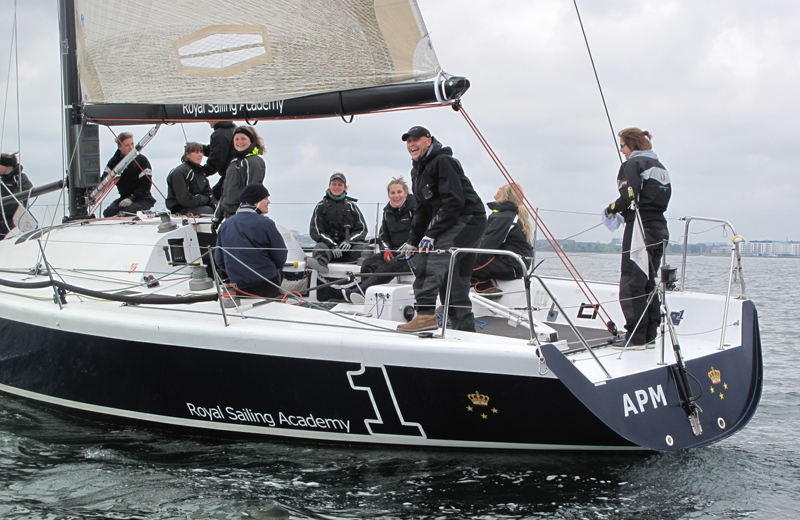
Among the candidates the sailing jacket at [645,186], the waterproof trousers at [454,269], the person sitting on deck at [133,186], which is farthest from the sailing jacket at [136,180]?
the sailing jacket at [645,186]

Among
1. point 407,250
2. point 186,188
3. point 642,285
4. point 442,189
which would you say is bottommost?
point 642,285

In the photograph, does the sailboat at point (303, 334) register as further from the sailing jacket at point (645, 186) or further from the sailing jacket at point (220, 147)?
the sailing jacket at point (220, 147)

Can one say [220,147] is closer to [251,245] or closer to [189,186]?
[189,186]

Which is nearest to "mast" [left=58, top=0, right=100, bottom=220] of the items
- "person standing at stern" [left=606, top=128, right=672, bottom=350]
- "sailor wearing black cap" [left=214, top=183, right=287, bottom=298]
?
"sailor wearing black cap" [left=214, top=183, right=287, bottom=298]

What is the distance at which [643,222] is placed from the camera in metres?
4.06

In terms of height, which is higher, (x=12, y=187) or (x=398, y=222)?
(x=12, y=187)

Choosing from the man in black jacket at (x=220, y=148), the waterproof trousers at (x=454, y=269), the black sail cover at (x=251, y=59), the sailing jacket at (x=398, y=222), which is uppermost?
the black sail cover at (x=251, y=59)

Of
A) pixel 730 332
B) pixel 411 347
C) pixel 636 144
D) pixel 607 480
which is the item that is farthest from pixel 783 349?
pixel 411 347

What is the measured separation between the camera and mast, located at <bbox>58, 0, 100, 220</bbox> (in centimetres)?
552

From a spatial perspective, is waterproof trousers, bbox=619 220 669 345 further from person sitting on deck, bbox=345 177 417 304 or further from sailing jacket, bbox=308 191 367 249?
sailing jacket, bbox=308 191 367 249

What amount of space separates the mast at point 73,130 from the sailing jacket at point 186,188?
0.72 metres

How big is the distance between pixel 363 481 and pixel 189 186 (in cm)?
371

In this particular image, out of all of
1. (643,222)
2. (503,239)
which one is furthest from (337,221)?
(643,222)

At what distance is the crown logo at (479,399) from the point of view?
124 inches
